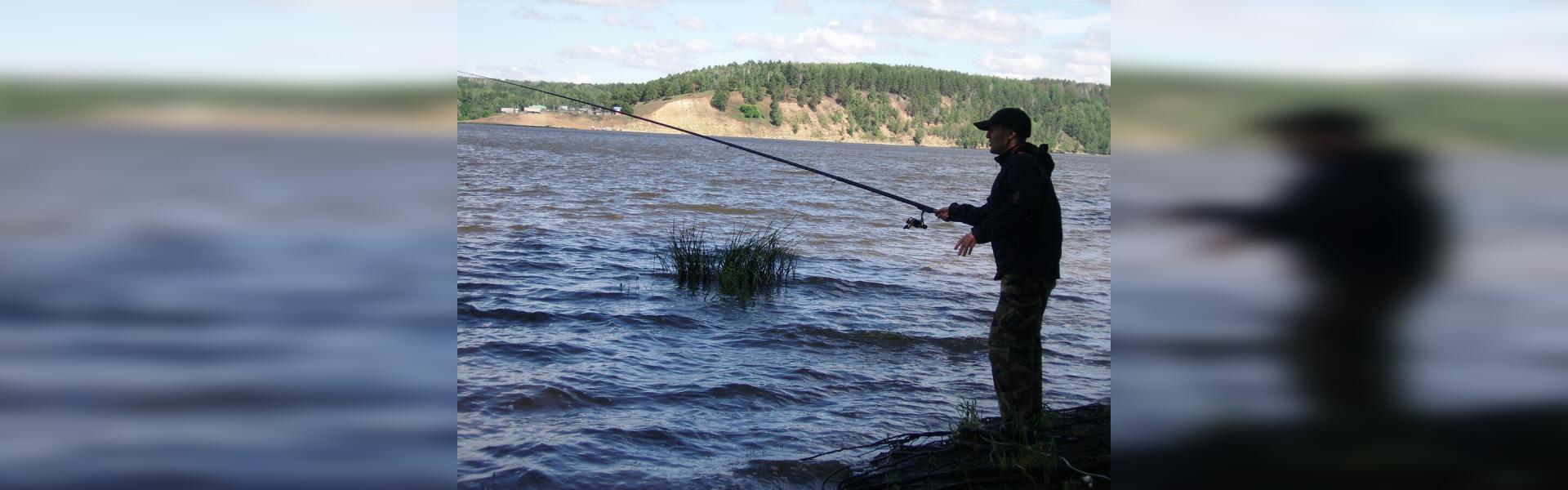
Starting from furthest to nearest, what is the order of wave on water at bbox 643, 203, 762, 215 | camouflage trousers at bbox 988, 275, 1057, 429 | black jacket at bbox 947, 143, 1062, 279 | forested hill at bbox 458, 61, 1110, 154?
1. forested hill at bbox 458, 61, 1110, 154
2. wave on water at bbox 643, 203, 762, 215
3. camouflage trousers at bbox 988, 275, 1057, 429
4. black jacket at bbox 947, 143, 1062, 279

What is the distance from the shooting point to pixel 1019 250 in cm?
636

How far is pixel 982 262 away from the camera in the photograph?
1905cm

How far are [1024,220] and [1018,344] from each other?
80cm
